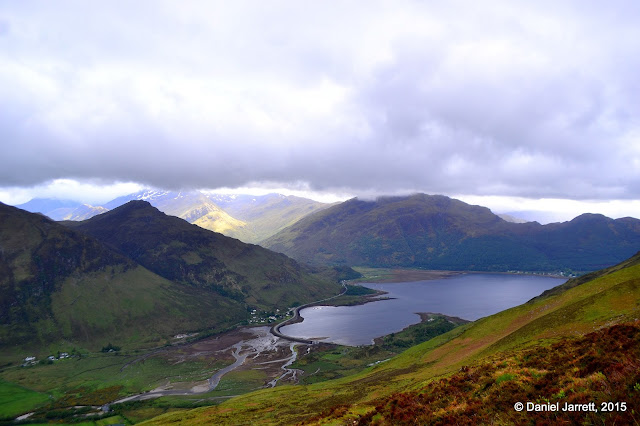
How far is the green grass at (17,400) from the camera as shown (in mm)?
137625

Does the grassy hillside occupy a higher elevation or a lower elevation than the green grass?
higher

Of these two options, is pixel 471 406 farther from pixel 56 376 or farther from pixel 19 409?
pixel 56 376

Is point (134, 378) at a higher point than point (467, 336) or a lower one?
lower

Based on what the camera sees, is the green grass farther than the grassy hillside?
Yes

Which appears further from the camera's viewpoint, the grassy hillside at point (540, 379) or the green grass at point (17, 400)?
the green grass at point (17, 400)

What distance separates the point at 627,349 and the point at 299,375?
6418 inches

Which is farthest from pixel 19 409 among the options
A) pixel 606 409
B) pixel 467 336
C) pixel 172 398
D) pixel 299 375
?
pixel 606 409

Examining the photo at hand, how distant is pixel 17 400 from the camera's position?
150m

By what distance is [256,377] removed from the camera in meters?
168

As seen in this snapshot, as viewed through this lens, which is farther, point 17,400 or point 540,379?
point 17,400

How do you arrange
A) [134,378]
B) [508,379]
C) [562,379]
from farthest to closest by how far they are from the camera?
1. [134,378]
2. [508,379]
3. [562,379]

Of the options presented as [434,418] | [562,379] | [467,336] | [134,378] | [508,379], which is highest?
[562,379]

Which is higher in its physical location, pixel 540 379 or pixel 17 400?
pixel 540 379

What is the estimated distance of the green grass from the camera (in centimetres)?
13762
